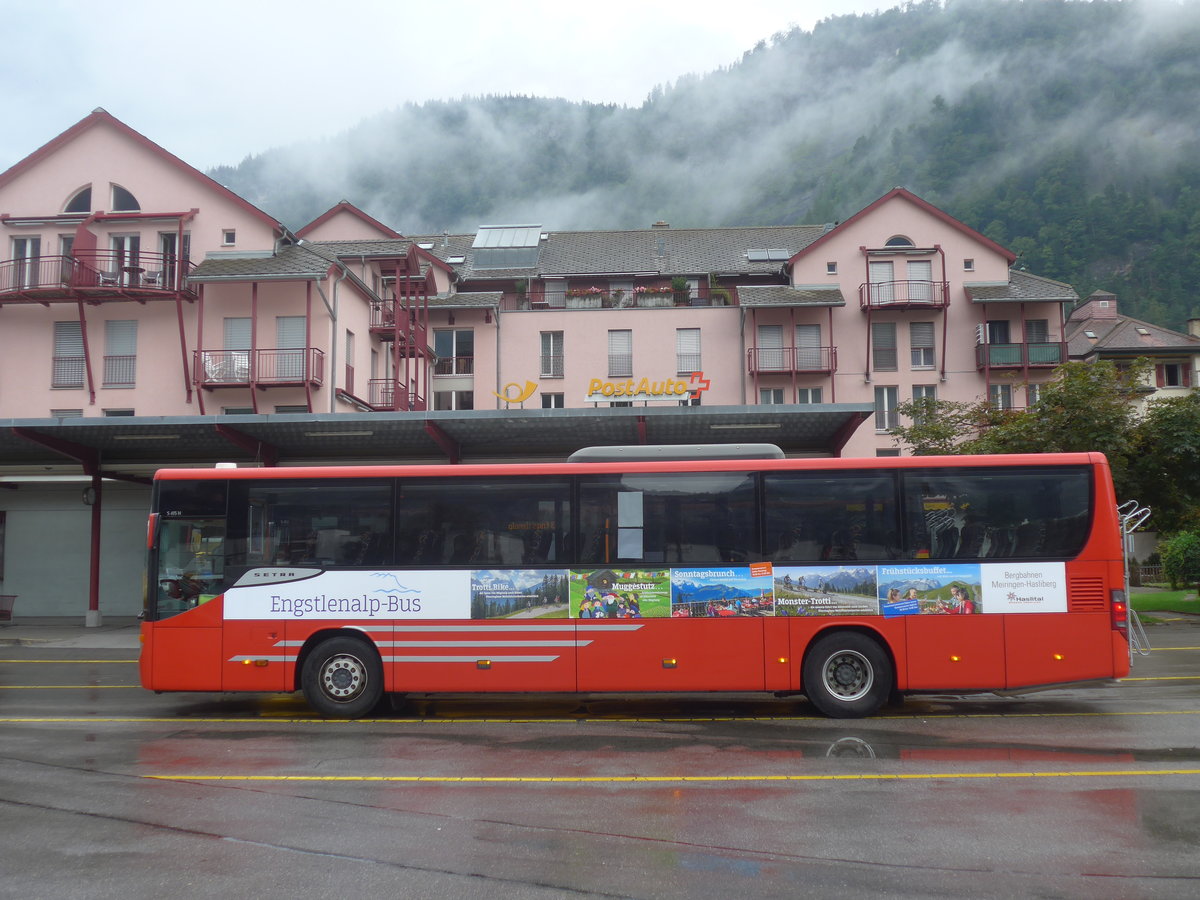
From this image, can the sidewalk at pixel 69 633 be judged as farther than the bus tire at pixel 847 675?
Yes

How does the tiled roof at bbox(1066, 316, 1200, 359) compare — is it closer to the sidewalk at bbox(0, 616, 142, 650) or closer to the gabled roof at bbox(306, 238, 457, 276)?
the gabled roof at bbox(306, 238, 457, 276)

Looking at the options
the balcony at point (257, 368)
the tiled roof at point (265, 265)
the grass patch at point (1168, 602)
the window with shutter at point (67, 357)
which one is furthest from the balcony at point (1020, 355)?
the window with shutter at point (67, 357)

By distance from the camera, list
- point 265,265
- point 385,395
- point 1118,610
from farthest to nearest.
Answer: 1. point 385,395
2. point 265,265
3. point 1118,610

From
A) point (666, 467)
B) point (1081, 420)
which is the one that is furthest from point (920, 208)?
point (666, 467)

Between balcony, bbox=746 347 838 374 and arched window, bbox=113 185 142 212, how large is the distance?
2397 centimetres

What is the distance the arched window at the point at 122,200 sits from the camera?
1305 inches

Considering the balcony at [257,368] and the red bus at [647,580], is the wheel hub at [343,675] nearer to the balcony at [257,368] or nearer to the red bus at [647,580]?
the red bus at [647,580]

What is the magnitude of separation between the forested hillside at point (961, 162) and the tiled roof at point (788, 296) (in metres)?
62.8

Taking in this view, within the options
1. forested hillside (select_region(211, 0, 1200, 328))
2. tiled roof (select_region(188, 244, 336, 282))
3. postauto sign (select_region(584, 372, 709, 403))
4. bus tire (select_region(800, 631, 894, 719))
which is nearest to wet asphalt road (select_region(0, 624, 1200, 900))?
bus tire (select_region(800, 631, 894, 719))

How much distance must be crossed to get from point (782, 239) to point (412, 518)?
138 ft

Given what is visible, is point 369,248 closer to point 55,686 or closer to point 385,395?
point 385,395

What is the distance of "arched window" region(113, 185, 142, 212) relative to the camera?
33156 mm

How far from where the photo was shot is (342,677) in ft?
37.8

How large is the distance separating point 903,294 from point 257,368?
1046 inches
